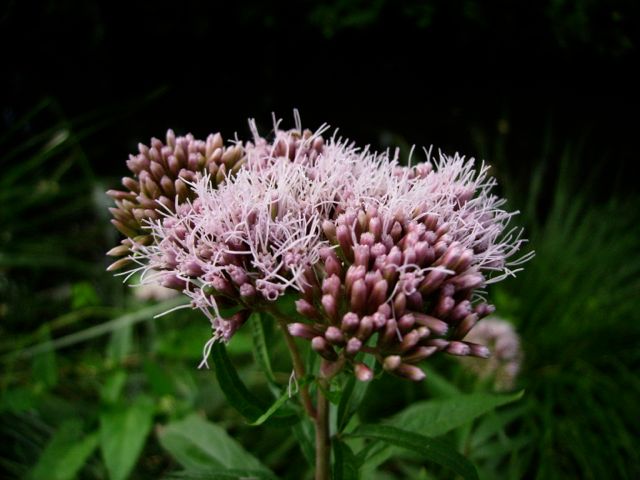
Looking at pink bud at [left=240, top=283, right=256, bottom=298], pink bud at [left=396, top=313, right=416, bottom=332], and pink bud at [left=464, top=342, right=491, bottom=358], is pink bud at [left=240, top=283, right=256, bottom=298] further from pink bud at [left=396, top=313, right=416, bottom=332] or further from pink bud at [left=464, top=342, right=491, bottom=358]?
pink bud at [left=464, top=342, right=491, bottom=358]

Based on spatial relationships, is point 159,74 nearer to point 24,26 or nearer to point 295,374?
point 24,26

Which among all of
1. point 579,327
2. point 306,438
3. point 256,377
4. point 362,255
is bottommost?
point 579,327

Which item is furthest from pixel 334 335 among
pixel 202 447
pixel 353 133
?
pixel 353 133

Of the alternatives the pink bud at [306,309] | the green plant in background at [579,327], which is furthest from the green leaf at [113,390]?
the green plant in background at [579,327]

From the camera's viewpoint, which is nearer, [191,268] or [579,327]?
[191,268]

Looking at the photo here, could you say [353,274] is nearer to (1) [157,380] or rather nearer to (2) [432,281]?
(2) [432,281]

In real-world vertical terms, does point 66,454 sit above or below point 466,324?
below

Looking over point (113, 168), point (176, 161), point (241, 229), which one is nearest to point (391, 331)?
point (241, 229)
